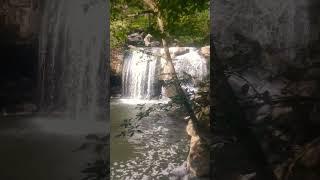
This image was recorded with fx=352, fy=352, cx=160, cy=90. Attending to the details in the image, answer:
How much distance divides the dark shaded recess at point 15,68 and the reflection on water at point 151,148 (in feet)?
2.91

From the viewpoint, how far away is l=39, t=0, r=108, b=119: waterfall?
253 cm

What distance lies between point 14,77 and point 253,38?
1.77 m

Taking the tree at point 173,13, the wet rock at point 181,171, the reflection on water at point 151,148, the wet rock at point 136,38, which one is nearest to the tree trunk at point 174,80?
the tree at point 173,13

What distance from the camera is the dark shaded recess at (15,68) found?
99.8 inches

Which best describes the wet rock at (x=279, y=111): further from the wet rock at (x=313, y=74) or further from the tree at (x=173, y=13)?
the tree at (x=173, y=13)

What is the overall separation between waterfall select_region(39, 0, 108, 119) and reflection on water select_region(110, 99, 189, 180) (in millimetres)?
633

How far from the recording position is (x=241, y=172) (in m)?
2.75

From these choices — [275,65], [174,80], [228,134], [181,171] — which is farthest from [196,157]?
[275,65]

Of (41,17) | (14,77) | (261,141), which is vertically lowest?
(261,141)

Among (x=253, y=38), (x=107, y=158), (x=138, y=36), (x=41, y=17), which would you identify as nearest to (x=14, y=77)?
(x=41, y=17)

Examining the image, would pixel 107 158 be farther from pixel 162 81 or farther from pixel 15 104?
pixel 162 81

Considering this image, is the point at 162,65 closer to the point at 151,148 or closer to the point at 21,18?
the point at 151,148

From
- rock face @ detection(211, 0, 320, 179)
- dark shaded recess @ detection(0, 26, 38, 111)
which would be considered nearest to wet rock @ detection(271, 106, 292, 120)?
rock face @ detection(211, 0, 320, 179)

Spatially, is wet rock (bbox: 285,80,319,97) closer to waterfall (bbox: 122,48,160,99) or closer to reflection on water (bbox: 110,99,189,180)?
reflection on water (bbox: 110,99,189,180)
